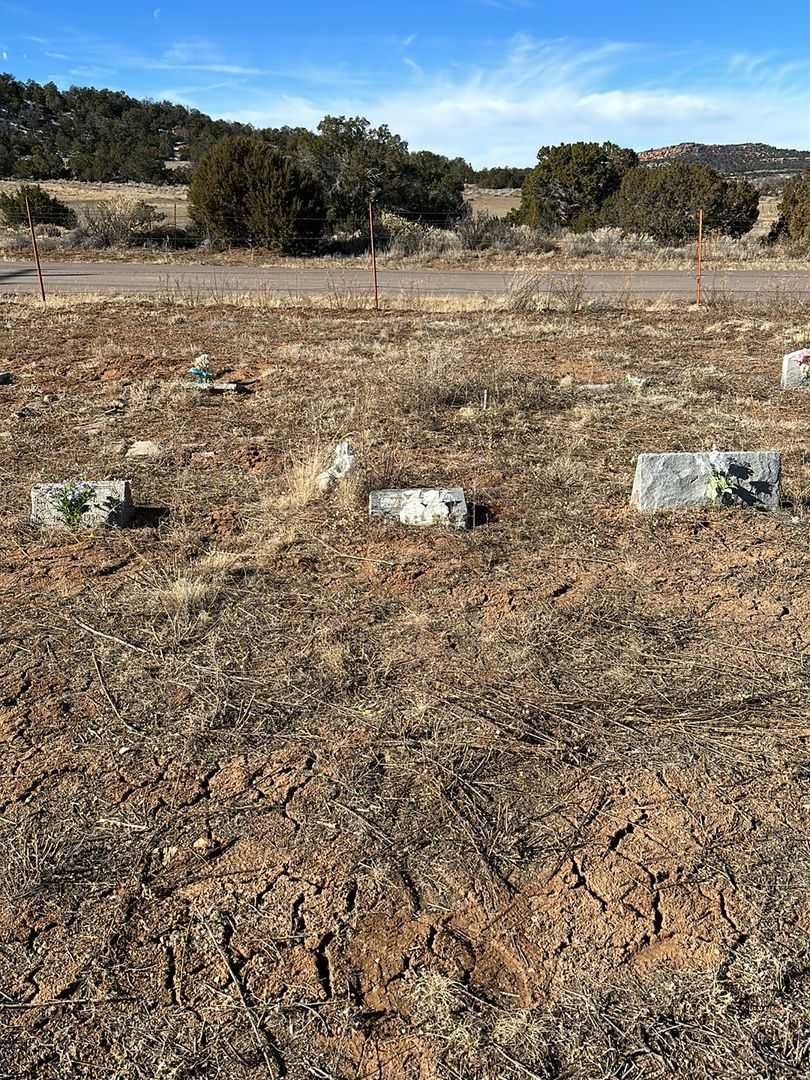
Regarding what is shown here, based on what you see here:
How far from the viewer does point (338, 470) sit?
576 centimetres

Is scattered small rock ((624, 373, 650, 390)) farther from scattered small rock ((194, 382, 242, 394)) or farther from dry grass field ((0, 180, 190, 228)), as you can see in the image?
dry grass field ((0, 180, 190, 228))

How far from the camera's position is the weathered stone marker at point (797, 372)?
8633 mm

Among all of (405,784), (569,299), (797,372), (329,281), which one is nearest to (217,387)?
(797,372)

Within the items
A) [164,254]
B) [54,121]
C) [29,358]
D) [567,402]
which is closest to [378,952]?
[567,402]

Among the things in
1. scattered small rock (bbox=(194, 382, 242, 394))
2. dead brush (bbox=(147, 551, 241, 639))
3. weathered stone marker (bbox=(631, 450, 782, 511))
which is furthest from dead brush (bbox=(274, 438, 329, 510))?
scattered small rock (bbox=(194, 382, 242, 394))

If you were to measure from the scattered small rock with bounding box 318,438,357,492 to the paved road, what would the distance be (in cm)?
1140

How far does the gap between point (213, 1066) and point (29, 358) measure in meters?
10.6

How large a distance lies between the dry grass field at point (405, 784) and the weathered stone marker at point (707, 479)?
0.44 feet

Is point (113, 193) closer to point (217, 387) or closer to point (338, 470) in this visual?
point (217, 387)

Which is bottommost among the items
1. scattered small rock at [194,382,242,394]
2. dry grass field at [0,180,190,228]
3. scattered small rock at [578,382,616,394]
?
scattered small rock at [578,382,616,394]

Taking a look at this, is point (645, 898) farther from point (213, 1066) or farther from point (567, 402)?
point (567, 402)

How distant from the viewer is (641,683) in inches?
135

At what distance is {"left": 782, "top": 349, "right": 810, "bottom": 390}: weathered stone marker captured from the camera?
863cm

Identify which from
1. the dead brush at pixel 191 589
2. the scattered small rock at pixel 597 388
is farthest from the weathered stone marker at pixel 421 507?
the scattered small rock at pixel 597 388
